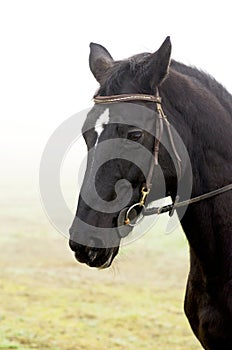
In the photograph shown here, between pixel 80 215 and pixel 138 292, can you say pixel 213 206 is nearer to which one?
pixel 80 215

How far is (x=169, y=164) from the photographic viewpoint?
3.13m

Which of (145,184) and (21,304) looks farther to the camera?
(21,304)

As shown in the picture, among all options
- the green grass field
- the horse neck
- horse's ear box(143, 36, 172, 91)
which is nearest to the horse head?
horse's ear box(143, 36, 172, 91)

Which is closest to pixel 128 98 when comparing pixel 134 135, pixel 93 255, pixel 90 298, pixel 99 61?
pixel 134 135

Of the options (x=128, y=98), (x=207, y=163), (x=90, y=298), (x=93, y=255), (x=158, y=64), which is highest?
(x=158, y=64)

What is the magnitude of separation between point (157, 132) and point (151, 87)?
0.83 ft

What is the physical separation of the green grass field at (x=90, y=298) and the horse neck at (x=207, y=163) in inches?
63.6

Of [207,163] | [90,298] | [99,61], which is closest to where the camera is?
[207,163]

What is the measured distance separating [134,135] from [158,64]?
398mm

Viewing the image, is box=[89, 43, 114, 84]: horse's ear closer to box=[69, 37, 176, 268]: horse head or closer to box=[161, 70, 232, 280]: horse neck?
box=[69, 37, 176, 268]: horse head

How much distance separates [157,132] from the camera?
3.05 meters

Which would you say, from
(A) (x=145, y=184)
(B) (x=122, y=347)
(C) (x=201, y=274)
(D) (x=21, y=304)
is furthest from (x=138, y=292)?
(A) (x=145, y=184)

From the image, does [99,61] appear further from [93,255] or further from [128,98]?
[93,255]

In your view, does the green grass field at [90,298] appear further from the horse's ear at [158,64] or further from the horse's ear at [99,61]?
the horse's ear at [158,64]
